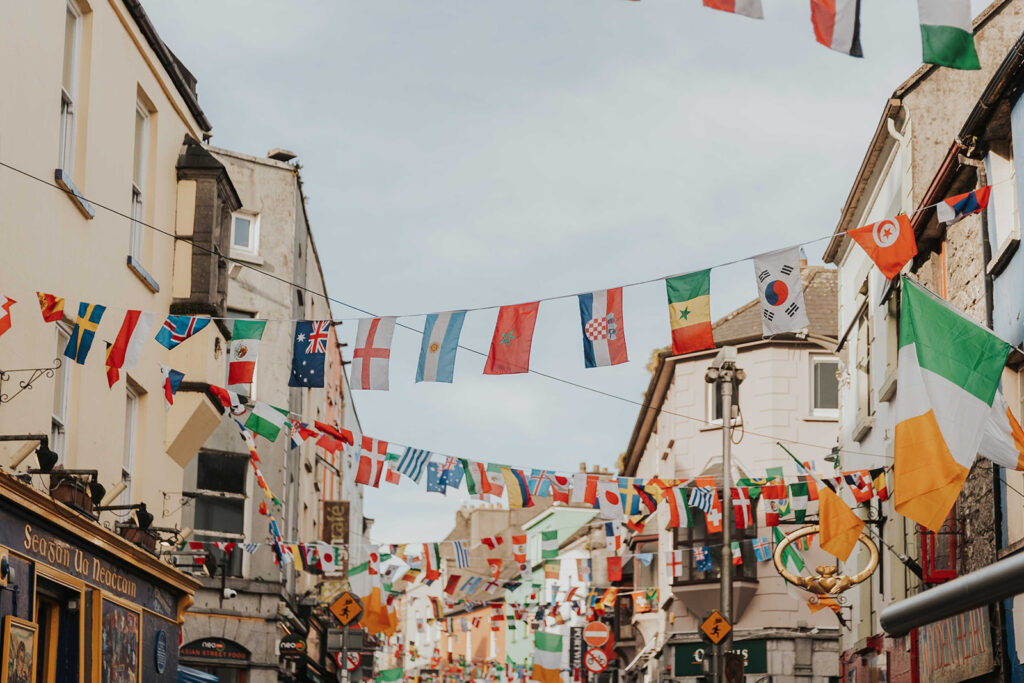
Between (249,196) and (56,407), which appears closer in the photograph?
(56,407)

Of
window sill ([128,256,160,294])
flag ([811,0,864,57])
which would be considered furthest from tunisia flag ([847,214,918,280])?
window sill ([128,256,160,294])

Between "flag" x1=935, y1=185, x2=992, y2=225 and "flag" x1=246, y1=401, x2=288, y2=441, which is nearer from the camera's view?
"flag" x1=935, y1=185, x2=992, y2=225

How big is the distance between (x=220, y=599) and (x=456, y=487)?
9.73 meters

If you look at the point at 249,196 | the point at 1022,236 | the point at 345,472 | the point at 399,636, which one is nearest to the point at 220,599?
the point at 249,196

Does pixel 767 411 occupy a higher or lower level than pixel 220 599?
higher

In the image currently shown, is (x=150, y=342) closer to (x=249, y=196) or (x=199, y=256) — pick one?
(x=199, y=256)

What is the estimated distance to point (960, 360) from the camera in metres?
9.49

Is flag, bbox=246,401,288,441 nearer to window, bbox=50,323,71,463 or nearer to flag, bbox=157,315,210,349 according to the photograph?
flag, bbox=157,315,210,349

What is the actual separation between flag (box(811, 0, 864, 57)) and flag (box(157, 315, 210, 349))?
307 inches

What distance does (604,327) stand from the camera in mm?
13039

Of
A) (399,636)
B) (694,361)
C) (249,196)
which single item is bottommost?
(399,636)

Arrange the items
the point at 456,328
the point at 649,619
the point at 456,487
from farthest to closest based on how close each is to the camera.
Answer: the point at 649,619 → the point at 456,487 → the point at 456,328

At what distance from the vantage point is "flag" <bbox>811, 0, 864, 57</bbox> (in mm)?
6824

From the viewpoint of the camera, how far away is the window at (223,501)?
2698 cm
